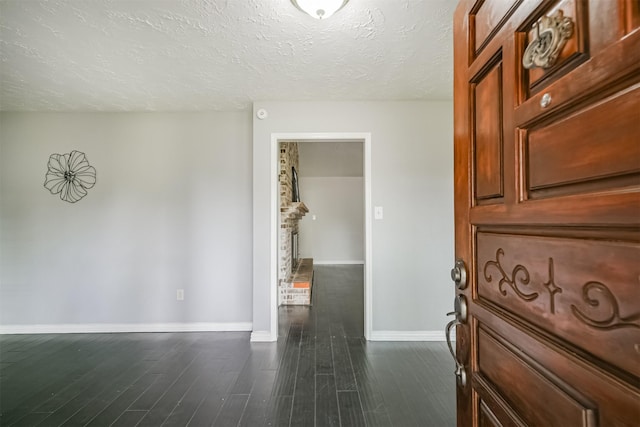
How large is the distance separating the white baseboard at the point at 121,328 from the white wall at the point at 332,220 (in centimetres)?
392

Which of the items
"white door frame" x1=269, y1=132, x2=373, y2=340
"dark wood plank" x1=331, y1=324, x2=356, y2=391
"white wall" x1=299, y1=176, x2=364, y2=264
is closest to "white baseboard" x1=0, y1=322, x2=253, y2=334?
"white door frame" x1=269, y1=132, x2=373, y2=340

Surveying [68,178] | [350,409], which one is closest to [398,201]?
[350,409]

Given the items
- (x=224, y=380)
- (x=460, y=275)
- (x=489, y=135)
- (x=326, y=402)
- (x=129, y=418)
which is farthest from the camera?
(x=224, y=380)

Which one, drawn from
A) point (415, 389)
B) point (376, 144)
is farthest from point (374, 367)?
point (376, 144)

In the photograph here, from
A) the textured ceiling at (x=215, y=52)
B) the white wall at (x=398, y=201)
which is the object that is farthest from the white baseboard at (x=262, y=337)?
the textured ceiling at (x=215, y=52)

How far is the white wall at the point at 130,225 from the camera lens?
2867 mm

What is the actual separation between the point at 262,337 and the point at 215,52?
237 cm

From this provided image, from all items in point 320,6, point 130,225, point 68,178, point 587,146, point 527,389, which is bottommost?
point 527,389

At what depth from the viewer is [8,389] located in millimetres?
1905

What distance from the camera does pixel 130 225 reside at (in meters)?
2.90

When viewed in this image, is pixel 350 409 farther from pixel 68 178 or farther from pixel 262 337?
pixel 68 178

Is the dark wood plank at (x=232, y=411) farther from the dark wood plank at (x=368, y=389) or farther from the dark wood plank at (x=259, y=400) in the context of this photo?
the dark wood plank at (x=368, y=389)

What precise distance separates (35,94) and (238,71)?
6.44 ft

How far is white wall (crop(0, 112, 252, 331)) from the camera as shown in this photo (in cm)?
287
